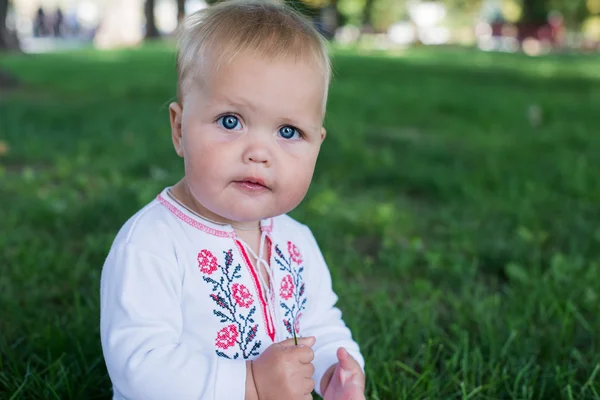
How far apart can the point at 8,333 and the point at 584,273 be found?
2088 millimetres

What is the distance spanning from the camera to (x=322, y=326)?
182cm

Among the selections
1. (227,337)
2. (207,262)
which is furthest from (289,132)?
(227,337)

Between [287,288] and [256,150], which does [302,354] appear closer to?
[287,288]

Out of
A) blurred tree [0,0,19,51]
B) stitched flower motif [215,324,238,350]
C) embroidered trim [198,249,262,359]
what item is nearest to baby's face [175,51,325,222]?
embroidered trim [198,249,262,359]

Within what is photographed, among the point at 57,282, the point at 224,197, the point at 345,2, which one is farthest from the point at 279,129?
the point at 345,2

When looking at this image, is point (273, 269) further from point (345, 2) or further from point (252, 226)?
point (345, 2)

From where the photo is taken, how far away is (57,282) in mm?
2609

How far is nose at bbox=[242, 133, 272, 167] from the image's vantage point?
1.52 metres

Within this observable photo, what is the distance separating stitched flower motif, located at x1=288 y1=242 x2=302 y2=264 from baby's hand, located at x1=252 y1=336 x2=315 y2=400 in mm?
312

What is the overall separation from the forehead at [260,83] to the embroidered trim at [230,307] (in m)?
0.34

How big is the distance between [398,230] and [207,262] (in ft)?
6.58

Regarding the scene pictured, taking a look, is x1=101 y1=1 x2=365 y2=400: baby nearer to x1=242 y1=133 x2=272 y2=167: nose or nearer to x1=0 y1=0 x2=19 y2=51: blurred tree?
x1=242 y1=133 x2=272 y2=167: nose

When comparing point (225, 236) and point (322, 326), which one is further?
→ point (322, 326)

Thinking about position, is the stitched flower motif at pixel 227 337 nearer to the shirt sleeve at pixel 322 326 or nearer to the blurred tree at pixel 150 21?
the shirt sleeve at pixel 322 326
